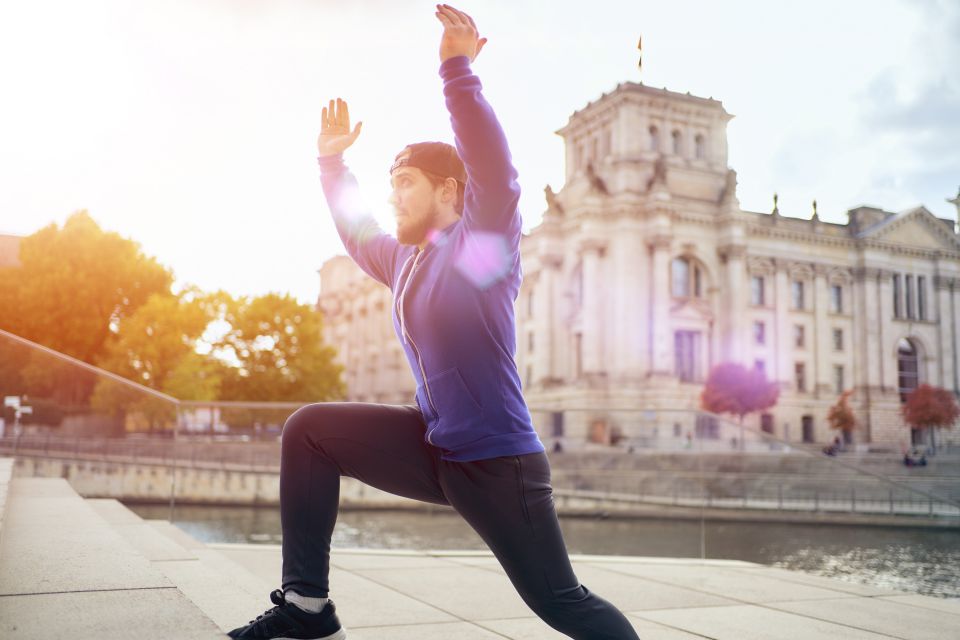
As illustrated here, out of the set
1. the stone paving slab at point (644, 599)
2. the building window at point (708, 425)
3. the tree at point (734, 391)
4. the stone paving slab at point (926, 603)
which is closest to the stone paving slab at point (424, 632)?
the stone paving slab at point (644, 599)

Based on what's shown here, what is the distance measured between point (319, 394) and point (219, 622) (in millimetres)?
43487

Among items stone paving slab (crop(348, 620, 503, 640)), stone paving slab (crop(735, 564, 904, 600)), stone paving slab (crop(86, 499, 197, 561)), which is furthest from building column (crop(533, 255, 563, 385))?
stone paving slab (crop(348, 620, 503, 640))

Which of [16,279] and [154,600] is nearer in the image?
[154,600]

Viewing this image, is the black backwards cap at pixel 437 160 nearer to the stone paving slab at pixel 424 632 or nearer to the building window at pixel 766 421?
the stone paving slab at pixel 424 632

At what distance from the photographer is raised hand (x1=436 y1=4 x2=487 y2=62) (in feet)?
8.27

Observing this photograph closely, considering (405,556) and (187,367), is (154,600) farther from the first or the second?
(187,367)

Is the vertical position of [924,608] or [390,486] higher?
[390,486]

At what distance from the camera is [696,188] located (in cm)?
6216

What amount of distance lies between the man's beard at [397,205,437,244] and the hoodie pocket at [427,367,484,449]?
0.47 metres

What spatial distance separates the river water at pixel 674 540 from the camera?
7766 millimetres

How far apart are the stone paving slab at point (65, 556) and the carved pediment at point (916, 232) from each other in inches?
2635

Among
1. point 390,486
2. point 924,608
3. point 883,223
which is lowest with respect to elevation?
point 924,608

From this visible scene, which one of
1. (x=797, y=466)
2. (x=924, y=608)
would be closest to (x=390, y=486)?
(x=924, y=608)

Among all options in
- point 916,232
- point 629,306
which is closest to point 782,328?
point 629,306
